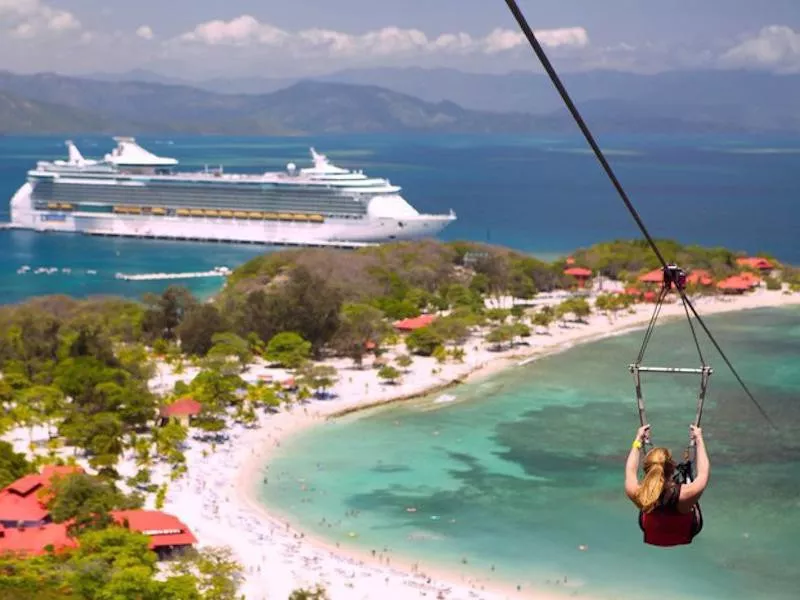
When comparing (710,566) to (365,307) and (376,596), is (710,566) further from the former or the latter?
(365,307)

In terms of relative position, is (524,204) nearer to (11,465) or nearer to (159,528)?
(11,465)

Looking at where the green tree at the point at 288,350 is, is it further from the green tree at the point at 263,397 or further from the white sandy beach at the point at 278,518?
the green tree at the point at 263,397

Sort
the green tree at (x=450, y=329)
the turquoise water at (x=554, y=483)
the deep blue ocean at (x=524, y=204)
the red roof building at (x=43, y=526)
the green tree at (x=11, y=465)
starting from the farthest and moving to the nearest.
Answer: the deep blue ocean at (x=524, y=204), the green tree at (x=450, y=329), the green tree at (x=11, y=465), the turquoise water at (x=554, y=483), the red roof building at (x=43, y=526)

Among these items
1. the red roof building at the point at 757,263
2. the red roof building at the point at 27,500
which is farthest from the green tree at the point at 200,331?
the red roof building at the point at 757,263

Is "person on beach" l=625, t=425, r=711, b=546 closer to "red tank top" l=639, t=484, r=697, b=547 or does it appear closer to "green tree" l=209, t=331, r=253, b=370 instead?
"red tank top" l=639, t=484, r=697, b=547

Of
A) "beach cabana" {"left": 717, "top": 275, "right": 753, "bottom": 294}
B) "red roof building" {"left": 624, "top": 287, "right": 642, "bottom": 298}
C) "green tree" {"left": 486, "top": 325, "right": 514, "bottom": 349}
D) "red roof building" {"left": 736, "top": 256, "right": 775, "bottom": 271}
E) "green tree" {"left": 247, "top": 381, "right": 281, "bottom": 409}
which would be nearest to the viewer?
"green tree" {"left": 247, "top": 381, "right": 281, "bottom": 409}

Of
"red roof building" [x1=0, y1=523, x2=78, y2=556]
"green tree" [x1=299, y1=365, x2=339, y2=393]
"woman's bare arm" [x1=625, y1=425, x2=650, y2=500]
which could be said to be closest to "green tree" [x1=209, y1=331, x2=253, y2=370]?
"green tree" [x1=299, y1=365, x2=339, y2=393]
